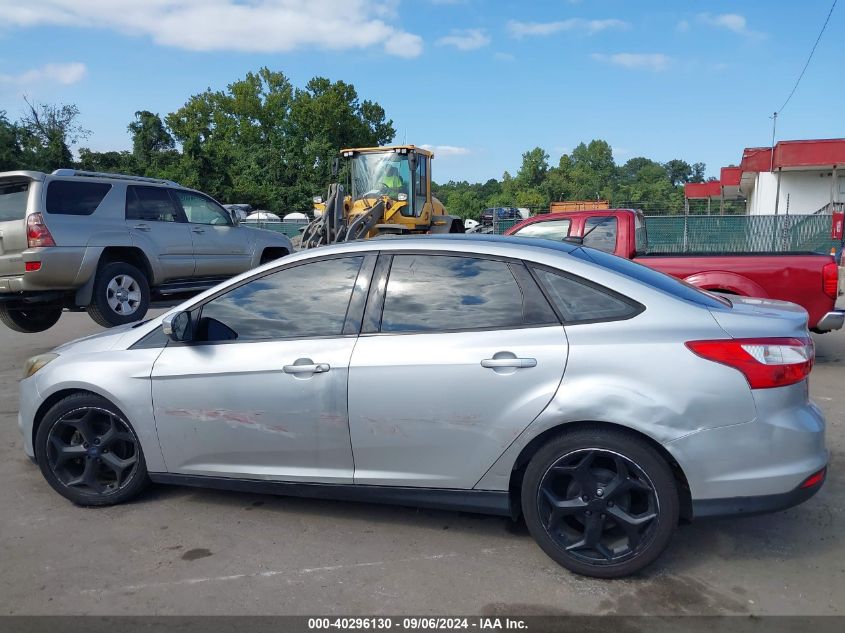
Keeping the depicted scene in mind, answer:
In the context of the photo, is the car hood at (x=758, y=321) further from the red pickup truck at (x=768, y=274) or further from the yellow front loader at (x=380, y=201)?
the yellow front loader at (x=380, y=201)

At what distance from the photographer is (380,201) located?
604 inches

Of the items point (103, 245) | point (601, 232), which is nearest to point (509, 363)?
point (601, 232)

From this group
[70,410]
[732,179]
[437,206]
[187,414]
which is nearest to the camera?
[187,414]

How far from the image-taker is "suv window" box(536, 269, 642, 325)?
3.39 metres

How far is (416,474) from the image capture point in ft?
11.8

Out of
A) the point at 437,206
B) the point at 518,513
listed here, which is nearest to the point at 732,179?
the point at 437,206

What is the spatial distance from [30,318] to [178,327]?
6459 millimetres

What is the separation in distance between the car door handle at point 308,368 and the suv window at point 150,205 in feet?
20.8

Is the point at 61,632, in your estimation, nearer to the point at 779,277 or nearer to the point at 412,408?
the point at 412,408

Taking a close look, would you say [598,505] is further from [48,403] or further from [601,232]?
[601,232]

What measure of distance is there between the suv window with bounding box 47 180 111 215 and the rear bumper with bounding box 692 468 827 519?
761 centimetres

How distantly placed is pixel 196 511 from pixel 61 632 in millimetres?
1240

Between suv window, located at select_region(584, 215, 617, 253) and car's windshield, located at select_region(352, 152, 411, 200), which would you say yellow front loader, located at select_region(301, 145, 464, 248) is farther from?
suv window, located at select_region(584, 215, 617, 253)

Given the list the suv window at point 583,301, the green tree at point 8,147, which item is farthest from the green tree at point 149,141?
the suv window at point 583,301
